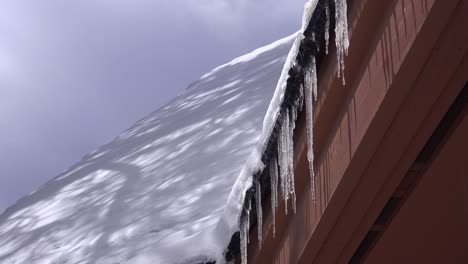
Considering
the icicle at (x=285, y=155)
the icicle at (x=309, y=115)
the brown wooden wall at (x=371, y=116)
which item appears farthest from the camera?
the icicle at (x=285, y=155)

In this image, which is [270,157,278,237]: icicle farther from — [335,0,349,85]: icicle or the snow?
[335,0,349,85]: icicle

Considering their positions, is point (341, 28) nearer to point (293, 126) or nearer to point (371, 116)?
point (371, 116)

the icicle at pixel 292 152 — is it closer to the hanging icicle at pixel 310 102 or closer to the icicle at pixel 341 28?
the hanging icicle at pixel 310 102

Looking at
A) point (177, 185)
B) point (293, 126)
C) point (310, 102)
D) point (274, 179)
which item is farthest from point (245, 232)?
point (177, 185)

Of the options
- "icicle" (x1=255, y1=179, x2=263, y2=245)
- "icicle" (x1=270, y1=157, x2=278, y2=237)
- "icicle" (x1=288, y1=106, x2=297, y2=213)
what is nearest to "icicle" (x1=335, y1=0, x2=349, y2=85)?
"icicle" (x1=288, y1=106, x2=297, y2=213)

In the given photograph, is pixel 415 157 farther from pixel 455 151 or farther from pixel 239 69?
pixel 239 69

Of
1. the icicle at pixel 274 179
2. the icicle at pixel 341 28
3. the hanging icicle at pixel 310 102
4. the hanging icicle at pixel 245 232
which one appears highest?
the icicle at pixel 341 28

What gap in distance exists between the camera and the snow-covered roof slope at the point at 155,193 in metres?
3.45

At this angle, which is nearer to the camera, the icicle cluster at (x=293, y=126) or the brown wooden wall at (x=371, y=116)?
the brown wooden wall at (x=371, y=116)

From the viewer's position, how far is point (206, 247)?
111 inches

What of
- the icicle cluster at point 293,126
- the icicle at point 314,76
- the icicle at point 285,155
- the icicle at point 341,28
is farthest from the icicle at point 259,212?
the icicle at point 341,28

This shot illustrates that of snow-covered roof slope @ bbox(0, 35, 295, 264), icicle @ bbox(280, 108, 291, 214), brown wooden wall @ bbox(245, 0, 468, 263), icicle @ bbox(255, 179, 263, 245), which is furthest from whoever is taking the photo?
snow-covered roof slope @ bbox(0, 35, 295, 264)

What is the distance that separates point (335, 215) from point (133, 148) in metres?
4.22

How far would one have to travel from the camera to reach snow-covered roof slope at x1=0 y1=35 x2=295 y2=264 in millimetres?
3445
